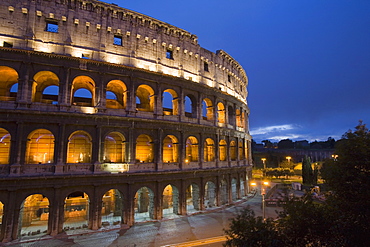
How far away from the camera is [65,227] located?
19.0m

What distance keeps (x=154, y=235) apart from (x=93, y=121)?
1093 cm

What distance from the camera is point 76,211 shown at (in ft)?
74.3

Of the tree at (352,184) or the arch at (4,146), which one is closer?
the tree at (352,184)

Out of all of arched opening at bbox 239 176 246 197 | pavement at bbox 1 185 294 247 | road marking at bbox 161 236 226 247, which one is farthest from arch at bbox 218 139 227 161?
road marking at bbox 161 236 226 247

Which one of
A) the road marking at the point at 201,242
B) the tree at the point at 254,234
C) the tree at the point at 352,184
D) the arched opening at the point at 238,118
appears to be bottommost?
the road marking at the point at 201,242

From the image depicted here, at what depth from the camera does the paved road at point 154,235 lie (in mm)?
16531

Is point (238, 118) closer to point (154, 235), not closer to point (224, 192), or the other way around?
point (224, 192)

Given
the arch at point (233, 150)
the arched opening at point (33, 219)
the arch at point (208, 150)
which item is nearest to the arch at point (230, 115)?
the arch at point (233, 150)

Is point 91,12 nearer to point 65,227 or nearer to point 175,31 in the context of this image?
point 175,31

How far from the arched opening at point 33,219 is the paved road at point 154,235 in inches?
52.1

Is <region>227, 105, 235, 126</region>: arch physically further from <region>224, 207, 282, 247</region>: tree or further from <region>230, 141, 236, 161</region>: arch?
<region>224, 207, 282, 247</region>: tree

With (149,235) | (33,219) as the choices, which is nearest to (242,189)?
(149,235)

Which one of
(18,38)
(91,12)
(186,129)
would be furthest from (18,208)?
(91,12)

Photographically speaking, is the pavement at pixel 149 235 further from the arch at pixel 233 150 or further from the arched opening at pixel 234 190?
the arch at pixel 233 150
